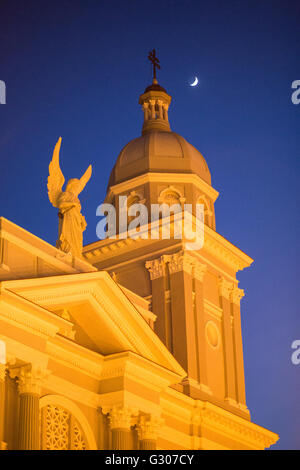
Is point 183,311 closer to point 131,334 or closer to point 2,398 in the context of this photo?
point 131,334

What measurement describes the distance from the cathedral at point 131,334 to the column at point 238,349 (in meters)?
0.05

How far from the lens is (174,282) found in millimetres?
35281

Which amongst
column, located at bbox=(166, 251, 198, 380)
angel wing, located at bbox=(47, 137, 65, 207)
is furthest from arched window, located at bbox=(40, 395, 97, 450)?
column, located at bbox=(166, 251, 198, 380)

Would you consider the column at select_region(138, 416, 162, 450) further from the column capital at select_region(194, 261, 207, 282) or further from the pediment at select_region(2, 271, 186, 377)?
the column capital at select_region(194, 261, 207, 282)

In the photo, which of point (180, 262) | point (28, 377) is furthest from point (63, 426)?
point (180, 262)

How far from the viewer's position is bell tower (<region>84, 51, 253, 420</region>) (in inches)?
1361

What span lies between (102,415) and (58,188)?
6.68m

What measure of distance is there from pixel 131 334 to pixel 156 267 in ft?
30.4

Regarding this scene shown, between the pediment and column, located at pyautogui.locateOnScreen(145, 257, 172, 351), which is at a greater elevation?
column, located at pyautogui.locateOnScreen(145, 257, 172, 351)

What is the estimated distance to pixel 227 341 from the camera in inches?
1442

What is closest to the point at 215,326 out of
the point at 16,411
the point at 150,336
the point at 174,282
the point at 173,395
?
the point at 174,282

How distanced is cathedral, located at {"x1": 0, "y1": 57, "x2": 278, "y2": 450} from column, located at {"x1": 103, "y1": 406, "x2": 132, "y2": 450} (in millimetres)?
38

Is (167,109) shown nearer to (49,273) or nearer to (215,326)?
(215,326)
